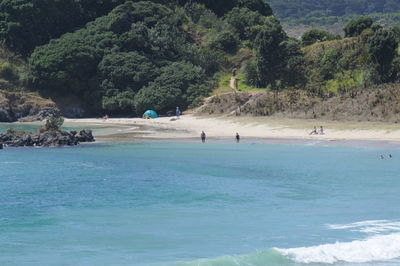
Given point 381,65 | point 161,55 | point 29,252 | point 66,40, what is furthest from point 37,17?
point 29,252

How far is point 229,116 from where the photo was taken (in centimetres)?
7262

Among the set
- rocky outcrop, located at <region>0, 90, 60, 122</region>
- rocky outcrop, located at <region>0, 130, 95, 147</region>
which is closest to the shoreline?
rocky outcrop, located at <region>0, 130, 95, 147</region>

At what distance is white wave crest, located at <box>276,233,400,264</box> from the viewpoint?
840 inches

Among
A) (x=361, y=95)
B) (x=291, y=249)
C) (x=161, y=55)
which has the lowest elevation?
(x=291, y=249)

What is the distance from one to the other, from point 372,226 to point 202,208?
7.26 m

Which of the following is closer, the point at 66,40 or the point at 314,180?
the point at 314,180

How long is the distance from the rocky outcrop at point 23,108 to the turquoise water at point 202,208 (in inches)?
Result: 1516

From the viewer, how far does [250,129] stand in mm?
63906

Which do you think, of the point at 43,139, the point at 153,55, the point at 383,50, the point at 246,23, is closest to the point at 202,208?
the point at 43,139

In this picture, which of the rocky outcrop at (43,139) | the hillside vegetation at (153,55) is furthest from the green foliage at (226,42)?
the rocky outcrop at (43,139)

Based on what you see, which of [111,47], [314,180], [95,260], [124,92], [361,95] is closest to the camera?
[95,260]

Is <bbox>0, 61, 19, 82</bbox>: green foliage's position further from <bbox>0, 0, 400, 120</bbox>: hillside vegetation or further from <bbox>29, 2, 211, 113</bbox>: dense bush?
<bbox>29, 2, 211, 113</bbox>: dense bush

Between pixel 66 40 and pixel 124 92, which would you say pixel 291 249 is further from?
pixel 66 40

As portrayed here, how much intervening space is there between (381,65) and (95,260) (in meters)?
52.4
